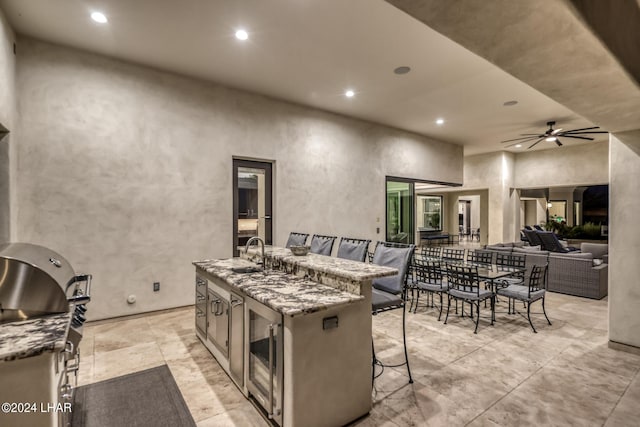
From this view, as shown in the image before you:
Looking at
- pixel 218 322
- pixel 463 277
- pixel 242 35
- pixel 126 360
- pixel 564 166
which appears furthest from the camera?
pixel 564 166

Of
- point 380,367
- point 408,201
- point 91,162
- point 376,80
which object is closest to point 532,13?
point 380,367

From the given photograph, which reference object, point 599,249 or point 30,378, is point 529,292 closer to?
point 599,249

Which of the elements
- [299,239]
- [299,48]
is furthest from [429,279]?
[299,48]

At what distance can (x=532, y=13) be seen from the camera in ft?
4.48

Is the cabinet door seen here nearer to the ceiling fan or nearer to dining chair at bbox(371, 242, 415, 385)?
dining chair at bbox(371, 242, 415, 385)

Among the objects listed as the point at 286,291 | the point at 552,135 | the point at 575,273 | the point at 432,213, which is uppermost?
the point at 552,135

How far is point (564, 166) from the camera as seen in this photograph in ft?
29.4

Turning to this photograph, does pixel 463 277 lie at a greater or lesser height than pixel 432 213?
lesser

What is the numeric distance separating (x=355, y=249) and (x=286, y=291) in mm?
1166

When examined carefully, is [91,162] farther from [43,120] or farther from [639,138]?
[639,138]

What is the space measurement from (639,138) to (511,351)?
2458 millimetres

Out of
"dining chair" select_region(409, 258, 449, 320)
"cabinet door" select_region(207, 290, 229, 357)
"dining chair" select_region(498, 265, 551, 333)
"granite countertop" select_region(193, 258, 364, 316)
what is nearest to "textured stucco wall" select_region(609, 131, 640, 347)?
"dining chair" select_region(498, 265, 551, 333)

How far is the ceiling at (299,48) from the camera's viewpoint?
300 cm

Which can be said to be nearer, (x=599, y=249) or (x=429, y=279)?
(x=429, y=279)
